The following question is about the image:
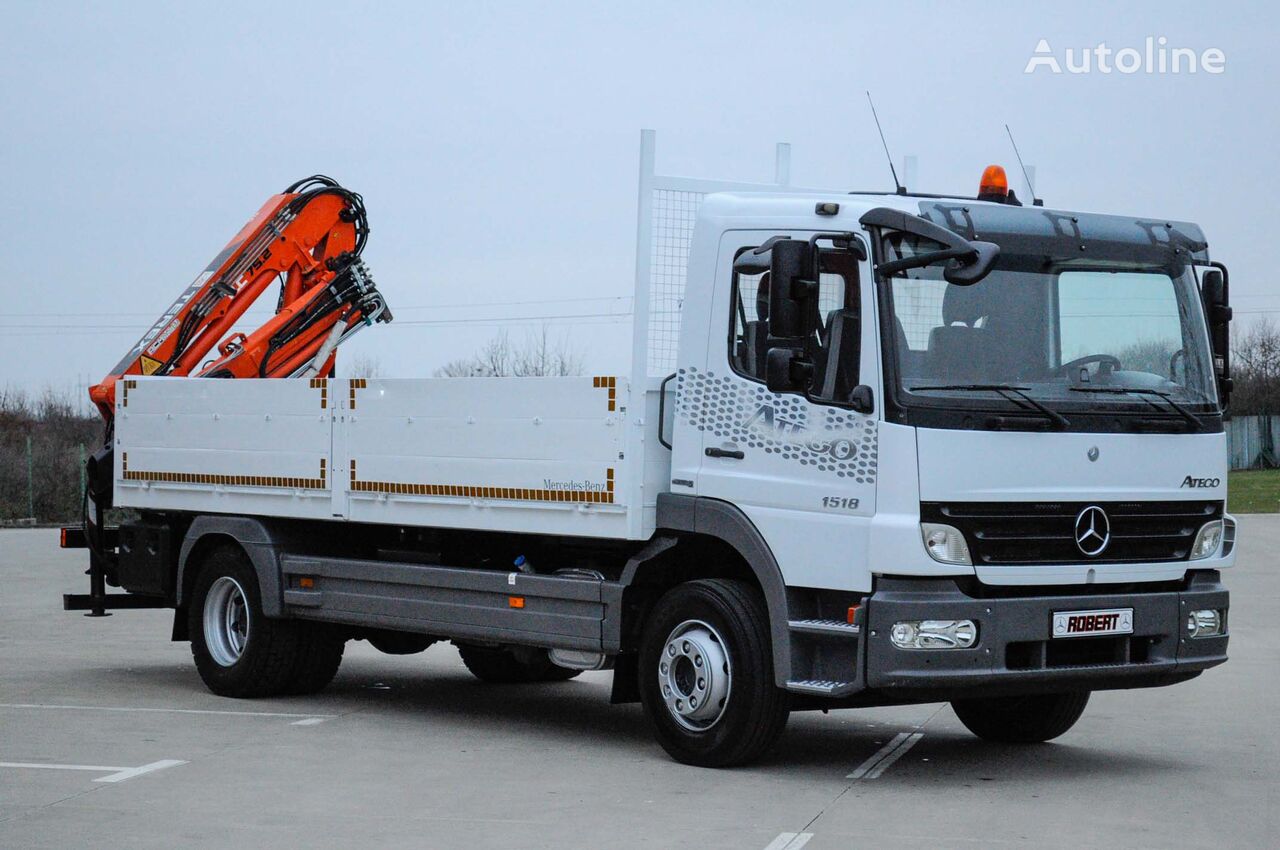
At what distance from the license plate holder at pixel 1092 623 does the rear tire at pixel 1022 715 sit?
144cm

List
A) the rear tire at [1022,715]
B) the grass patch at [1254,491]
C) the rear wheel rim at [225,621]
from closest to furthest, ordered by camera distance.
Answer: the rear tire at [1022,715] → the rear wheel rim at [225,621] → the grass patch at [1254,491]

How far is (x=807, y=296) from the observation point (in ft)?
27.2

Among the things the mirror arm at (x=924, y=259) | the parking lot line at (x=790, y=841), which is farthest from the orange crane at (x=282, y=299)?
the parking lot line at (x=790, y=841)

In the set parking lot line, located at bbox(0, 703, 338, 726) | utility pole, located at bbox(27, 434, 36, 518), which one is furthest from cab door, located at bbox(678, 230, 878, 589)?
utility pole, located at bbox(27, 434, 36, 518)

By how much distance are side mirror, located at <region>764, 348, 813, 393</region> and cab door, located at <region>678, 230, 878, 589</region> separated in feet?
0.26

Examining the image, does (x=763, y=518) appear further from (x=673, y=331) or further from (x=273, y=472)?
(x=273, y=472)

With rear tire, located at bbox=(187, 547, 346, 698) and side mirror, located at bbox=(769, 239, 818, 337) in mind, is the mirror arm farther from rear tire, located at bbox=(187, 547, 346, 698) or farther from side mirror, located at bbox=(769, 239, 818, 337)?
rear tire, located at bbox=(187, 547, 346, 698)

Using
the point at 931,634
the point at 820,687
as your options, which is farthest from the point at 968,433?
the point at 820,687

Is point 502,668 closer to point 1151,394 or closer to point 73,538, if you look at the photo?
point 73,538

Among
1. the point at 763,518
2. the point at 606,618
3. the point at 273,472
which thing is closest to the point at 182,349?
the point at 273,472

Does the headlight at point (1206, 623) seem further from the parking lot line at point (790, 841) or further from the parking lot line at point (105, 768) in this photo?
the parking lot line at point (105, 768)

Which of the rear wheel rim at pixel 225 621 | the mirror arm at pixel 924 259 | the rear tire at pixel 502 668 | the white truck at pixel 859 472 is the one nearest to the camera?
the mirror arm at pixel 924 259

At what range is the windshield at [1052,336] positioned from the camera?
27.5 feet

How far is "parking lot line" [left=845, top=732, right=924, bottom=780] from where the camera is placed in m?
9.05
